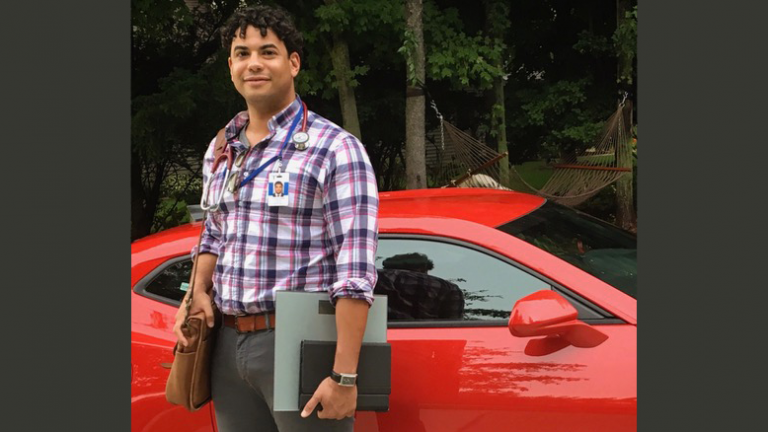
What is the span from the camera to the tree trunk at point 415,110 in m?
9.22

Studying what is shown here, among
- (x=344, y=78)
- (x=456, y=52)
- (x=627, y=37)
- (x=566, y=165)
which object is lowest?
(x=566, y=165)

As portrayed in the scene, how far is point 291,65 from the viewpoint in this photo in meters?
2.38

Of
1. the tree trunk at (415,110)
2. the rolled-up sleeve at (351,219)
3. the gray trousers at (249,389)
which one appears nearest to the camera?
the rolled-up sleeve at (351,219)

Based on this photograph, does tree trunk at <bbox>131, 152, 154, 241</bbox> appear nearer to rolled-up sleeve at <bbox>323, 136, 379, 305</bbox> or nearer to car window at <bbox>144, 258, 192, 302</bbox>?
car window at <bbox>144, 258, 192, 302</bbox>

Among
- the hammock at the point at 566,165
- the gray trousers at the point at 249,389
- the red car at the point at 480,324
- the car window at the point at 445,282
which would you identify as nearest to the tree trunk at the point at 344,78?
the hammock at the point at 566,165

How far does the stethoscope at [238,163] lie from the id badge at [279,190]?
0.03m

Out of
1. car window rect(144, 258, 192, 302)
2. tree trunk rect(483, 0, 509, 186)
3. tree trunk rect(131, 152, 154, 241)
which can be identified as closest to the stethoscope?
car window rect(144, 258, 192, 302)

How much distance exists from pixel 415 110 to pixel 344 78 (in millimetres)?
903

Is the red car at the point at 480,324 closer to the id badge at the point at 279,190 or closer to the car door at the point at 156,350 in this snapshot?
the car door at the point at 156,350

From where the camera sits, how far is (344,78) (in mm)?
9469

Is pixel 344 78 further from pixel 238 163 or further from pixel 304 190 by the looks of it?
pixel 304 190

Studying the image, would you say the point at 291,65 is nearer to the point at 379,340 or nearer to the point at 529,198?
the point at 379,340

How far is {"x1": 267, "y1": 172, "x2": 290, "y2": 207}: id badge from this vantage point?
Answer: 87.4 inches

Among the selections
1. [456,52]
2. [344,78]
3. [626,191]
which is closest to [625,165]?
[626,191]
